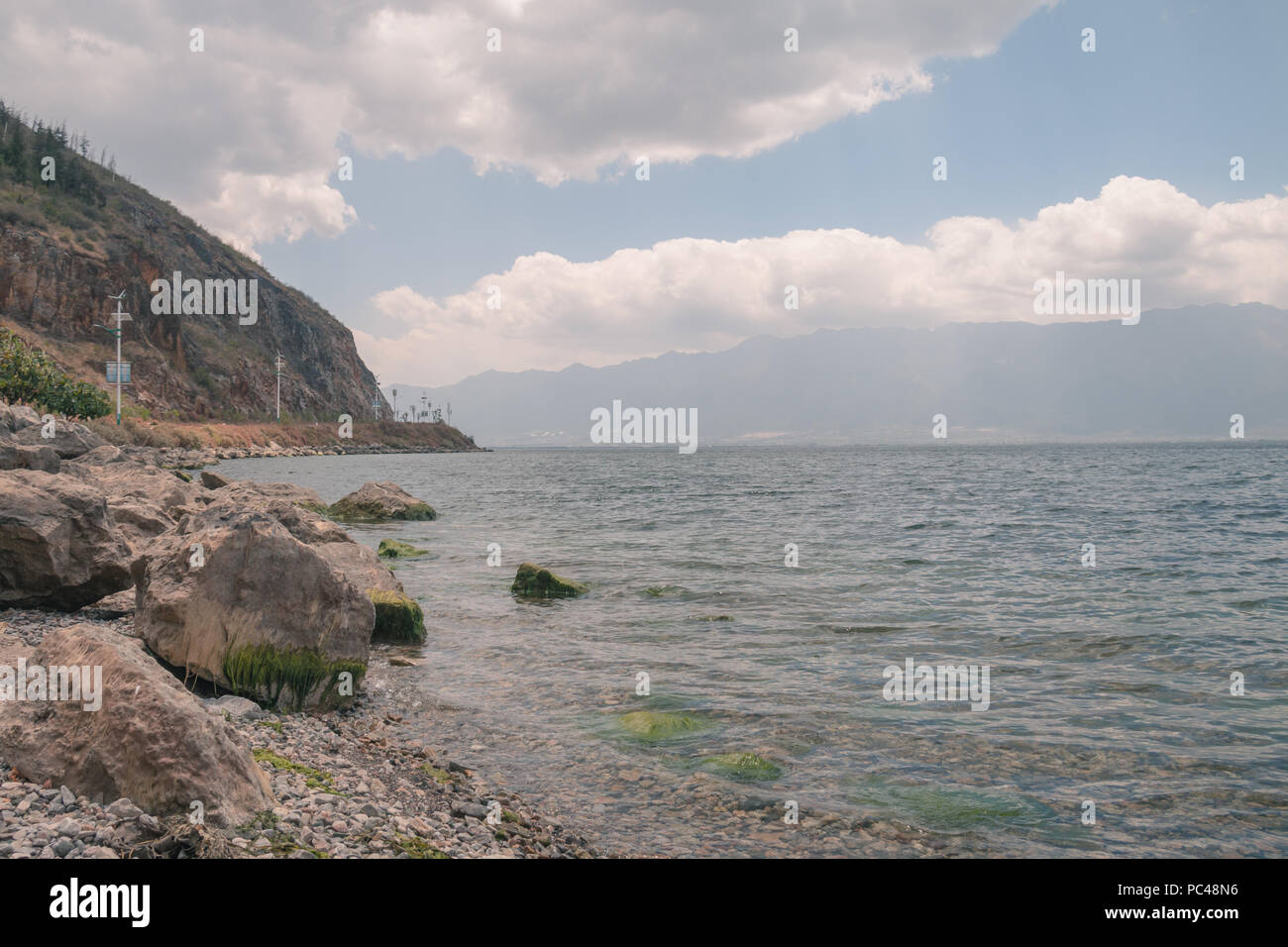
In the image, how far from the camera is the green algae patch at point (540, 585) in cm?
1953

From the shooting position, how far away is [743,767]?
9.07m

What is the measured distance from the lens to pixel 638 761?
9.30 metres

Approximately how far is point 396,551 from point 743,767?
1999cm

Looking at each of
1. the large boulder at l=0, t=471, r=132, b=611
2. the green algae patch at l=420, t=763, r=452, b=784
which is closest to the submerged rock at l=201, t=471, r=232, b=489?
the large boulder at l=0, t=471, r=132, b=611

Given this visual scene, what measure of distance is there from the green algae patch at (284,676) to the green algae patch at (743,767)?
5.11 metres

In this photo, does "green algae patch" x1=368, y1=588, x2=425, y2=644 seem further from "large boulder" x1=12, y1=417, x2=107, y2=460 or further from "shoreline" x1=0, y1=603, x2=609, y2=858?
"large boulder" x1=12, y1=417, x2=107, y2=460

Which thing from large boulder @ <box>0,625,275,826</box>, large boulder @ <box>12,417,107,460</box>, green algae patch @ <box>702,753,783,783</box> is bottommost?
green algae patch @ <box>702,753,783,783</box>

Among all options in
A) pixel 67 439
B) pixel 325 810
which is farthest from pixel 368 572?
pixel 67 439

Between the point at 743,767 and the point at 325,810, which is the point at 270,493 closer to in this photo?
the point at 743,767

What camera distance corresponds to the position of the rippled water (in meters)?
7.80

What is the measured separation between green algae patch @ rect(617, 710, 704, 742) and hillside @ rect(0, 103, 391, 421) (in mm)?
107340
